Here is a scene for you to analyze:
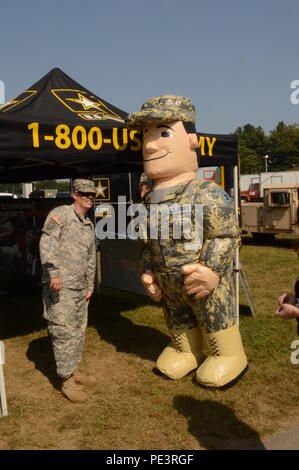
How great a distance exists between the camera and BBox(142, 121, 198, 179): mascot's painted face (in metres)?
3.43

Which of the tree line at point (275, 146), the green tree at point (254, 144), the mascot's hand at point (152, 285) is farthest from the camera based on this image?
the tree line at point (275, 146)

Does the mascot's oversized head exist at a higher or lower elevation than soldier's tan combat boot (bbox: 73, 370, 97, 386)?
higher

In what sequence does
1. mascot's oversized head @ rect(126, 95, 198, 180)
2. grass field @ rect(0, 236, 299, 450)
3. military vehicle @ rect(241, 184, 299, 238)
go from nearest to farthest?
grass field @ rect(0, 236, 299, 450) → mascot's oversized head @ rect(126, 95, 198, 180) → military vehicle @ rect(241, 184, 299, 238)

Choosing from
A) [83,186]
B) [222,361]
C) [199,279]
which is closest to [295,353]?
[222,361]

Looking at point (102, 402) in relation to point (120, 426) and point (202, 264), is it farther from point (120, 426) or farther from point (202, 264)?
point (202, 264)

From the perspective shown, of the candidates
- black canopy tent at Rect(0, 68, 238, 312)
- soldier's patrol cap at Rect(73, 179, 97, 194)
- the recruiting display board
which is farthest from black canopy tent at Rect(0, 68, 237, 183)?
the recruiting display board

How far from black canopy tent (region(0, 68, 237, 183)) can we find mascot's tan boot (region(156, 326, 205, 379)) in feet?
5.66

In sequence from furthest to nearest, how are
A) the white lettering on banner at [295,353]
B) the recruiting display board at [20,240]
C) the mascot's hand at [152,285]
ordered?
the recruiting display board at [20,240] → the white lettering on banner at [295,353] → the mascot's hand at [152,285]

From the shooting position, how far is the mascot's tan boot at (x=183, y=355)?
3.66m

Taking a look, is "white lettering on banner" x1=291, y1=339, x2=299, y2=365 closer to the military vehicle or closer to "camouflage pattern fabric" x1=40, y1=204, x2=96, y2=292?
"camouflage pattern fabric" x1=40, y1=204, x2=96, y2=292

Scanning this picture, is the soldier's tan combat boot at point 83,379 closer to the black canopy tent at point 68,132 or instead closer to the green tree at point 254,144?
the black canopy tent at point 68,132

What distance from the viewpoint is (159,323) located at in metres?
5.24

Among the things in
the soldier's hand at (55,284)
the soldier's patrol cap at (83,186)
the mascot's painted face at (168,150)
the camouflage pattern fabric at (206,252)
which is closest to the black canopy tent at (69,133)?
the soldier's patrol cap at (83,186)

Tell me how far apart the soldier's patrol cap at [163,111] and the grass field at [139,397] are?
7.35 feet
